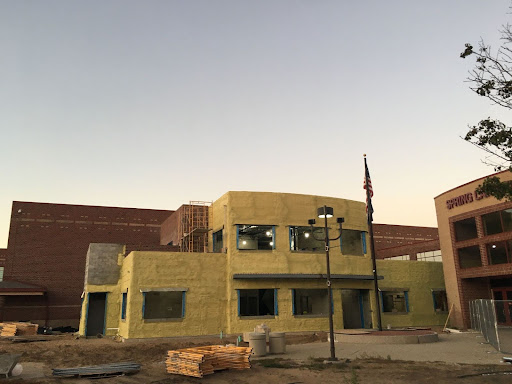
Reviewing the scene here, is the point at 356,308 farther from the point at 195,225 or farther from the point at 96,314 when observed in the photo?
the point at 96,314

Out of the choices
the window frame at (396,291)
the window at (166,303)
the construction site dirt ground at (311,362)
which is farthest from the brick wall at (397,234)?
the window at (166,303)

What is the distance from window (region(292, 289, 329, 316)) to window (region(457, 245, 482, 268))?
11.2 metres

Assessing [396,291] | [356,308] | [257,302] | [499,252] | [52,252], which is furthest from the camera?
[52,252]

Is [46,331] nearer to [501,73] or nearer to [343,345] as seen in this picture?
[343,345]

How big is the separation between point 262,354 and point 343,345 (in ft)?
18.4

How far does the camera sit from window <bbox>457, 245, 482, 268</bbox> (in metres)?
33.1

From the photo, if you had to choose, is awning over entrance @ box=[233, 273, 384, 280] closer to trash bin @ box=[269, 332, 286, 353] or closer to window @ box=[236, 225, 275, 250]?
window @ box=[236, 225, 275, 250]

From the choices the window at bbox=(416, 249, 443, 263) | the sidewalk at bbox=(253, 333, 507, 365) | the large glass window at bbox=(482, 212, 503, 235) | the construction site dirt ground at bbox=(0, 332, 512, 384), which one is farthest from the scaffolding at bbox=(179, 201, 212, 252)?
the window at bbox=(416, 249, 443, 263)

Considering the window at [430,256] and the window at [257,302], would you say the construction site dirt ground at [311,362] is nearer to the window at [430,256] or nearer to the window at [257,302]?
the window at [257,302]

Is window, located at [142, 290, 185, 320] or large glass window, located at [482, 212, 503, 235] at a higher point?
large glass window, located at [482, 212, 503, 235]

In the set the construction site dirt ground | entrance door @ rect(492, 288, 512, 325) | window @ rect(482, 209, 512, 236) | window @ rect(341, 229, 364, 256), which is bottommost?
the construction site dirt ground

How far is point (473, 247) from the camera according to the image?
33.1 meters

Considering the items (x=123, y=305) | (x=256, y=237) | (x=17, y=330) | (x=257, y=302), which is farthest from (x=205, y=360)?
(x=17, y=330)

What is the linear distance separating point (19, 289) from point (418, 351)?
118ft
